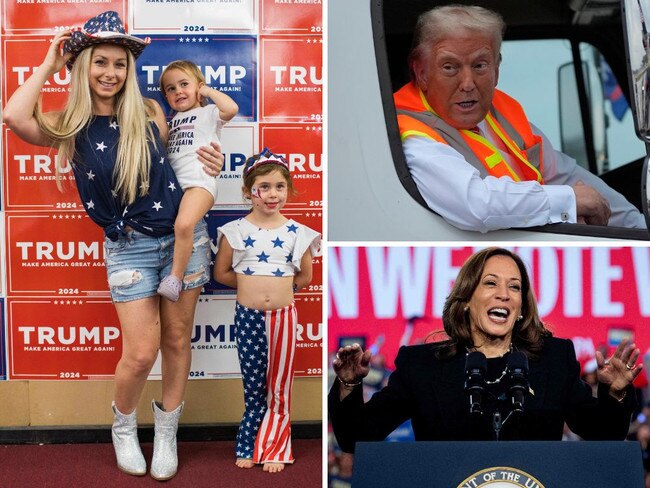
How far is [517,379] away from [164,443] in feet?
6.64

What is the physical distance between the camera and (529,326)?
184 cm

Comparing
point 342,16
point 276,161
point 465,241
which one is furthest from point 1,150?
point 465,241

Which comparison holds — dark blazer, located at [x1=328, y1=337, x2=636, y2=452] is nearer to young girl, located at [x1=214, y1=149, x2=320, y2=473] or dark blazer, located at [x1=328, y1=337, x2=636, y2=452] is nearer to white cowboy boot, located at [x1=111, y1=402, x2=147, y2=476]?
young girl, located at [x1=214, y1=149, x2=320, y2=473]

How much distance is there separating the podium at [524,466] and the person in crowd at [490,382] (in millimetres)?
41

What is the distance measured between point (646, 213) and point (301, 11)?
2168 mm

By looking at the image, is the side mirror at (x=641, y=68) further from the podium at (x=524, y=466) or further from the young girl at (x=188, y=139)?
the young girl at (x=188, y=139)

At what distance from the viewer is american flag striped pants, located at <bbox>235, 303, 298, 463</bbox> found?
11.4 feet

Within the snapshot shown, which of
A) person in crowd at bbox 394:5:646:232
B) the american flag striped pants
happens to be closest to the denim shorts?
the american flag striped pants

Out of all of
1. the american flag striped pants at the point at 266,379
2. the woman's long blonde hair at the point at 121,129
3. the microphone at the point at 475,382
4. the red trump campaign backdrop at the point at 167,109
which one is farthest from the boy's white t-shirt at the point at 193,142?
the microphone at the point at 475,382

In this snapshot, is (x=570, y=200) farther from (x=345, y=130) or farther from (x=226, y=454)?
(x=226, y=454)

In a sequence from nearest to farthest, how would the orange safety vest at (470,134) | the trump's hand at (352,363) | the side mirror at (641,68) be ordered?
the side mirror at (641,68) → the trump's hand at (352,363) → the orange safety vest at (470,134)

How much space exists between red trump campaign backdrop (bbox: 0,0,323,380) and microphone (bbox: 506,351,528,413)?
6.49 feet

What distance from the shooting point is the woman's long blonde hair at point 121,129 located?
3150 mm

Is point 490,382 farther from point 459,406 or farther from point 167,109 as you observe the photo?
point 167,109
